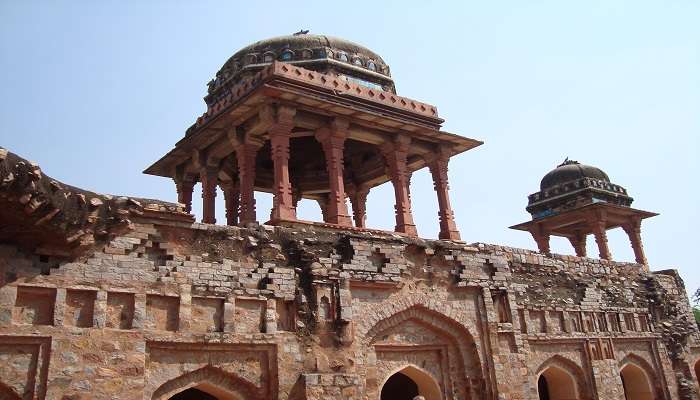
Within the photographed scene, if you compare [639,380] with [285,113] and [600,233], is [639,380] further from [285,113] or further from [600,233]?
[285,113]

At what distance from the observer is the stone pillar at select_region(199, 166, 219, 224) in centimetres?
1393

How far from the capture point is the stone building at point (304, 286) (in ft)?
25.2

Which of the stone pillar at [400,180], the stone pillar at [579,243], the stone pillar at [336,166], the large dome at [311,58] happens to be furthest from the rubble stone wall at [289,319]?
the stone pillar at [579,243]

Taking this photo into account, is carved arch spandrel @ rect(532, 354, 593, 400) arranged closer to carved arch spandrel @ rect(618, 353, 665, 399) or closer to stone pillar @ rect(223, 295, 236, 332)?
carved arch spandrel @ rect(618, 353, 665, 399)

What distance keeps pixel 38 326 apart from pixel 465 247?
25.4 feet

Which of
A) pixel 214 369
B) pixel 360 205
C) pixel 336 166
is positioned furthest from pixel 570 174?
pixel 214 369

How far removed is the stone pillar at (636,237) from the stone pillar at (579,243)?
5.58 ft

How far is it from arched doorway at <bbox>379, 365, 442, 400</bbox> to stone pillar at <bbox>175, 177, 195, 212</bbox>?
20.5ft

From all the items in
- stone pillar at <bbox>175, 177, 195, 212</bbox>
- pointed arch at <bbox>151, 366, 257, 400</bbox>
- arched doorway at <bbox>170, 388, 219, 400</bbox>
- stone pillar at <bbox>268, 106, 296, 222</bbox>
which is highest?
stone pillar at <bbox>175, 177, 195, 212</bbox>

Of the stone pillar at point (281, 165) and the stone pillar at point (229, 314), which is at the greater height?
the stone pillar at point (281, 165)

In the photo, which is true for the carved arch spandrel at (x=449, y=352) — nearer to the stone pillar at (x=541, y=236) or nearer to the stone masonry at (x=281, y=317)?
the stone masonry at (x=281, y=317)

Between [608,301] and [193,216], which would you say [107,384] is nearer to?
[193,216]

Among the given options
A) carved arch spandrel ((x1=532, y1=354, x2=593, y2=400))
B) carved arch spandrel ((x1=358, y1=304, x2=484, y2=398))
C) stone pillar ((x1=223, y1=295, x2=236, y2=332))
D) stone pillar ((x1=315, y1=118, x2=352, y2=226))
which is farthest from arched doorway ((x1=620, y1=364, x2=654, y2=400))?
stone pillar ((x1=223, y1=295, x2=236, y2=332))

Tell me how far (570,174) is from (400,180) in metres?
10.9
